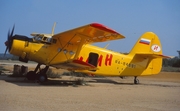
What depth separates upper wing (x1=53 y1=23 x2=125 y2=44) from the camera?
11.4 meters

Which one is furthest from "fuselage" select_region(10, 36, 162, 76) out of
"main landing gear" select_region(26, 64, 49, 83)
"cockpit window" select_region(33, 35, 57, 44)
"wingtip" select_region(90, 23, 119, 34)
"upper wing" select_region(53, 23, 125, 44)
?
"wingtip" select_region(90, 23, 119, 34)

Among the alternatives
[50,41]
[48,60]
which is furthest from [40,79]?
[50,41]

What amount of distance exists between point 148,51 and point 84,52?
519cm

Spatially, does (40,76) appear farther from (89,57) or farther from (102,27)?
(102,27)

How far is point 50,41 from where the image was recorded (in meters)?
14.0

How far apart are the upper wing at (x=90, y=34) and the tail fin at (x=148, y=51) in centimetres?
440

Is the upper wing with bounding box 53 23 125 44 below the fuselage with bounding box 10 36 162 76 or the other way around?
the other way around

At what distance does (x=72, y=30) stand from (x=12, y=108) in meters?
7.04

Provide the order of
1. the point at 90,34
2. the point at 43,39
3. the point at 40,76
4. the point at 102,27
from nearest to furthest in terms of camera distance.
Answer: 1. the point at 102,27
2. the point at 90,34
3. the point at 40,76
4. the point at 43,39

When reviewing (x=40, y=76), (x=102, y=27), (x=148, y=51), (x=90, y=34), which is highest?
(x=102, y=27)

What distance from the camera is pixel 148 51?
57.2 ft

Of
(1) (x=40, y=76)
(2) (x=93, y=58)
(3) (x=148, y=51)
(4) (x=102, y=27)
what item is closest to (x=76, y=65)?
(1) (x=40, y=76)

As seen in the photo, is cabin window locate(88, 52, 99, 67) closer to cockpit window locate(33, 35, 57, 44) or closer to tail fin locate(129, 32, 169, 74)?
cockpit window locate(33, 35, 57, 44)

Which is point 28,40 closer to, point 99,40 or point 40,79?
point 40,79
